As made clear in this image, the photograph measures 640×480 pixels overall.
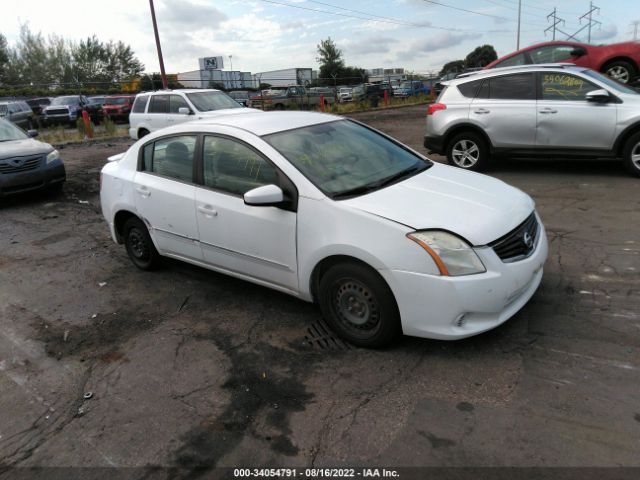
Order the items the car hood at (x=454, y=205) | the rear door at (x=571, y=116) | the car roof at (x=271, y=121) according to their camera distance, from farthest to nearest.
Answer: the rear door at (x=571, y=116)
the car roof at (x=271, y=121)
the car hood at (x=454, y=205)

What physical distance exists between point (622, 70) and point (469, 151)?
6345 mm

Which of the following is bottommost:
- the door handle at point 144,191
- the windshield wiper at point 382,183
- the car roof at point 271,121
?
the door handle at point 144,191

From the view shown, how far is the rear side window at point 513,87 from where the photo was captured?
25.3 feet

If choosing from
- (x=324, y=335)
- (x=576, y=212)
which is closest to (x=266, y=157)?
(x=324, y=335)

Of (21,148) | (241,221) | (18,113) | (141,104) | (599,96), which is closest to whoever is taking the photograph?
(241,221)

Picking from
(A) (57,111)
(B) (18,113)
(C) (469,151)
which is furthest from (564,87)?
(A) (57,111)

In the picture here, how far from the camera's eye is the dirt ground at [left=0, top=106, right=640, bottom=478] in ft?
8.54

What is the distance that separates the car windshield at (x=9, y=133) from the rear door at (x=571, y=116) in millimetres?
9155

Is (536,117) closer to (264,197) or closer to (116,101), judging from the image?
(264,197)

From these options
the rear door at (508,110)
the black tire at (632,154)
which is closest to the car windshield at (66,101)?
the rear door at (508,110)

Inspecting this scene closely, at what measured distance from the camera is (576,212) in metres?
6.10

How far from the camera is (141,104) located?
13.5 m

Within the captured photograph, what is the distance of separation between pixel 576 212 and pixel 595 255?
5.01 feet

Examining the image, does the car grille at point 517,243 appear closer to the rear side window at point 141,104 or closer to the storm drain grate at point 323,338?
the storm drain grate at point 323,338
